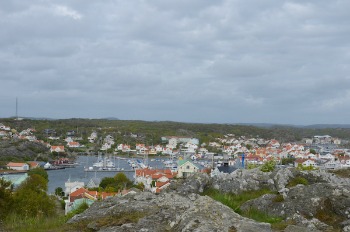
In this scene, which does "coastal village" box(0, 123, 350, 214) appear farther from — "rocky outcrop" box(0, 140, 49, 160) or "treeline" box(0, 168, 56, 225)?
"treeline" box(0, 168, 56, 225)

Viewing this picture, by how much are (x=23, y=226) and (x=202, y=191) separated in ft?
17.9

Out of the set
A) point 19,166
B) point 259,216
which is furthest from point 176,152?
point 259,216

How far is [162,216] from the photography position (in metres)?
5.52

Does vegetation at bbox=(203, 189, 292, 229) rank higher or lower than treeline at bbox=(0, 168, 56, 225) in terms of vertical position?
higher

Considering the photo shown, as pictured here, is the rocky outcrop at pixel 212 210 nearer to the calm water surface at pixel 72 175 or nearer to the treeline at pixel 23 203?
the treeline at pixel 23 203

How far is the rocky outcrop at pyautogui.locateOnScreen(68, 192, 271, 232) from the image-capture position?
488 centimetres

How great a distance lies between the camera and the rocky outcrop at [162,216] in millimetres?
4879

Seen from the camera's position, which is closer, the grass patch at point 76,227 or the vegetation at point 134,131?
the grass patch at point 76,227

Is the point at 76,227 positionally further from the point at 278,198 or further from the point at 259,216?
the point at 278,198

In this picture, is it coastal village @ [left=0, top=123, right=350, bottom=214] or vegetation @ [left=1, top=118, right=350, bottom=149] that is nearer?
coastal village @ [left=0, top=123, right=350, bottom=214]

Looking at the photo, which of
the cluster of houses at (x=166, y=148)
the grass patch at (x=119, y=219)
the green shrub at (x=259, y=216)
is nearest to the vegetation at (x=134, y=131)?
the cluster of houses at (x=166, y=148)

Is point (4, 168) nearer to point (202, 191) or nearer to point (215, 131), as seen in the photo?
point (202, 191)

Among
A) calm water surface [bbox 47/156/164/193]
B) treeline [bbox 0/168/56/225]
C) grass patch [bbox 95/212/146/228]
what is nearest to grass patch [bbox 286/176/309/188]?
treeline [bbox 0/168/56/225]

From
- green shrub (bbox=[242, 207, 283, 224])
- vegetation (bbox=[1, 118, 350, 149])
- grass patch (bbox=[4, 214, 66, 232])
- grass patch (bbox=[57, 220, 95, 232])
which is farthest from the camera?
vegetation (bbox=[1, 118, 350, 149])
